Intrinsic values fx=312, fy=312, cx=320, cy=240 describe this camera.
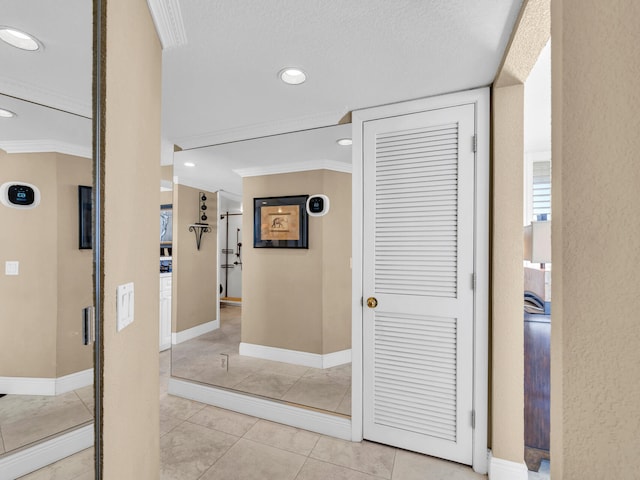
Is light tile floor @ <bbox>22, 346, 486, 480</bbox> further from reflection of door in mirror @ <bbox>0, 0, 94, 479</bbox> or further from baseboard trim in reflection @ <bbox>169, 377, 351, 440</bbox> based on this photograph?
reflection of door in mirror @ <bbox>0, 0, 94, 479</bbox>

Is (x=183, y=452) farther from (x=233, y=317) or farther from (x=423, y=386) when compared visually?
(x=423, y=386)

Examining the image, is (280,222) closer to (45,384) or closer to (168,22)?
(168,22)

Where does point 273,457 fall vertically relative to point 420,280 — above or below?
below

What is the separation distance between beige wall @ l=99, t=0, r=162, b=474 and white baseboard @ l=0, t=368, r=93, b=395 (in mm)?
97

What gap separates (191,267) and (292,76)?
2.10 meters

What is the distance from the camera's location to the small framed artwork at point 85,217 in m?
0.71

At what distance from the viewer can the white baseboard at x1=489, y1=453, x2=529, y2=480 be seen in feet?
5.64

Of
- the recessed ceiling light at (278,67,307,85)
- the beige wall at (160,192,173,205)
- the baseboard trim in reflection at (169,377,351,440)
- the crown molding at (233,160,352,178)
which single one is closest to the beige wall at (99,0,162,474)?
the recessed ceiling light at (278,67,307,85)

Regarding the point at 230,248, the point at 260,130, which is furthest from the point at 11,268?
the point at 230,248

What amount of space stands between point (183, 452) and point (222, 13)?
8.13ft

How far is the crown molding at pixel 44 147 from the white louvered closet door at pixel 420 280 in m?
1.65

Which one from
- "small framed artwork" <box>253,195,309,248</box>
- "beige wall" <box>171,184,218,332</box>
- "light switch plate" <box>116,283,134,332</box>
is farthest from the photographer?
"beige wall" <box>171,184,218,332</box>

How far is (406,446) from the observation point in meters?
2.00

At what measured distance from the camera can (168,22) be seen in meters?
1.31
